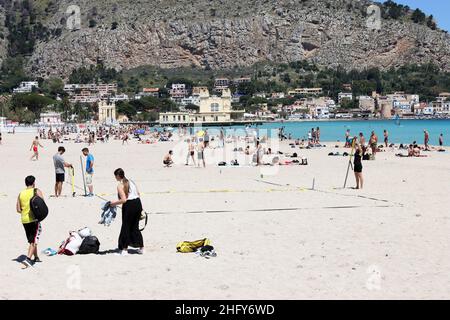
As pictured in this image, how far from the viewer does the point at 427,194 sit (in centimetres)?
1638

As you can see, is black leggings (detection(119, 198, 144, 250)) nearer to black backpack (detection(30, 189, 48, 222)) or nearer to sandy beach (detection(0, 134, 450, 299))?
sandy beach (detection(0, 134, 450, 299))

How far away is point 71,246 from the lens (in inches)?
381

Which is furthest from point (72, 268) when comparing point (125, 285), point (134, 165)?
point (134, 165)

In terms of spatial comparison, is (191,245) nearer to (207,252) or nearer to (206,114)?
(207,252)

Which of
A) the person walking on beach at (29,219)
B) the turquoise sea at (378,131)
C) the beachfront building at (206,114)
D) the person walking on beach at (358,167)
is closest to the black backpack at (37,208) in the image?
the person walking on beach at (29,219)

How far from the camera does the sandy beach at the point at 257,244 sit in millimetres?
7805

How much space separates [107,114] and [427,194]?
135 metres

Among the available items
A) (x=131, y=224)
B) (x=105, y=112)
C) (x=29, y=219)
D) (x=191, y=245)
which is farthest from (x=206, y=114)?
(x=29, y=219)

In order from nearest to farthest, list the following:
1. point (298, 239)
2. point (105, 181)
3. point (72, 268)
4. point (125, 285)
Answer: point (125, 285)
point (72, 268)
point (298, 239)
point (105, 181)

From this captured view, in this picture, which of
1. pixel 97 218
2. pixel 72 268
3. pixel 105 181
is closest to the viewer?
pixel 72 268

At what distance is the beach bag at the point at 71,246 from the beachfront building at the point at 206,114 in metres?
137
